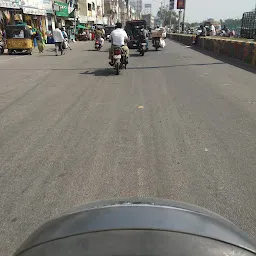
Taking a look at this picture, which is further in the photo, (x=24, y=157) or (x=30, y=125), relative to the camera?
(x=30, y=125)

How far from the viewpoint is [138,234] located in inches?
40.4

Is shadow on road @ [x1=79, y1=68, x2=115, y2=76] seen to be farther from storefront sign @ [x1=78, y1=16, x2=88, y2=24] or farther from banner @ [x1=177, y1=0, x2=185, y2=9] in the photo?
banner @ [x1=177, y1=0, x2=185, y2=9]

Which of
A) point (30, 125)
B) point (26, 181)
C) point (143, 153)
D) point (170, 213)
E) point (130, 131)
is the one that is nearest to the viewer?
point (170, 213)

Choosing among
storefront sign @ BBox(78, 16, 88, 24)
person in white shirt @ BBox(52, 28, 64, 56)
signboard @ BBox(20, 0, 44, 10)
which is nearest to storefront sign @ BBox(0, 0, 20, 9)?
signboard @ BBox(20, 0, 44, 10)

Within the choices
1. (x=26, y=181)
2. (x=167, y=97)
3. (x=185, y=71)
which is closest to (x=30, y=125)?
(x=26, y=181)

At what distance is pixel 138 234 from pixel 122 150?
314cm

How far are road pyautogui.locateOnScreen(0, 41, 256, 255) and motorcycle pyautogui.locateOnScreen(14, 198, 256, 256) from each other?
142 cm

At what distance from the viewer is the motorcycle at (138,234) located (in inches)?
39.0

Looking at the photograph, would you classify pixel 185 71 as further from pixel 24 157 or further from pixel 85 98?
pixel 24 157

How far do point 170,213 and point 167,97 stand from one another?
627cm

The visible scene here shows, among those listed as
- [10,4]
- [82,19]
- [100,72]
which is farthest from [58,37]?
[82,19]

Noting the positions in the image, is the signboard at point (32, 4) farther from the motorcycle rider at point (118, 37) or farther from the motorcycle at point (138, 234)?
the motorcycle at point (138, 234)

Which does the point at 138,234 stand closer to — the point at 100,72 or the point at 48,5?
the point at 100,72

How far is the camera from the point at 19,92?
8.09 metres
